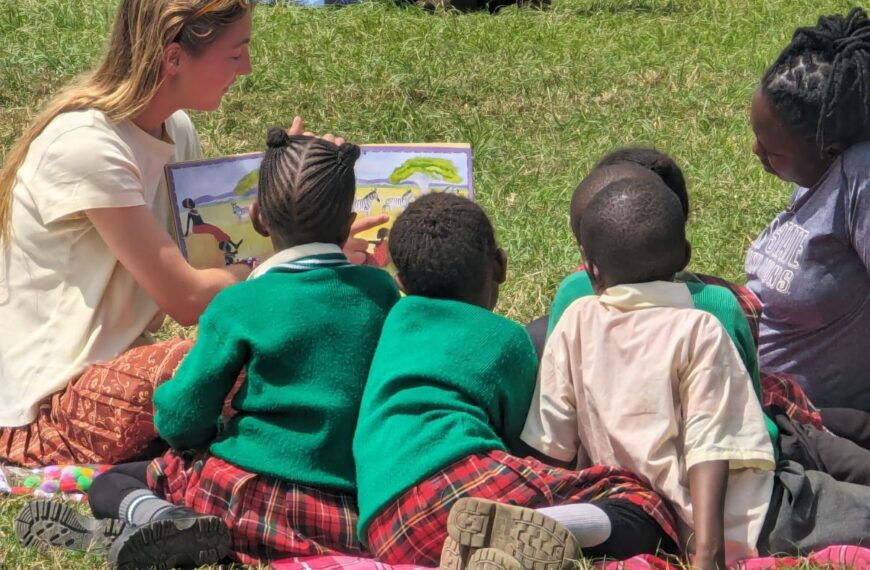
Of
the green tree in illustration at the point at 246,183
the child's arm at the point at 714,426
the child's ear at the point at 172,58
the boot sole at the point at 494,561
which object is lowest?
the boot sole at the point at 494,561

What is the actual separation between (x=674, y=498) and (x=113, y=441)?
1.63 m

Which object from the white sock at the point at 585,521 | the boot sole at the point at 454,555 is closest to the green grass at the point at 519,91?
the white sock at the point at 585,521

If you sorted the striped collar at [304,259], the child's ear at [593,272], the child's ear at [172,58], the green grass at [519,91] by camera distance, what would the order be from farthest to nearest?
the green grass at [519,91], the child's ear at [172,58], the striped collar at [304,259], the child's ear at [593,272]

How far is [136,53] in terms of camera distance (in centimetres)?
382

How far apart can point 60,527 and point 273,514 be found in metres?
0.57

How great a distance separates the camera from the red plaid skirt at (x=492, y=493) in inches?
119

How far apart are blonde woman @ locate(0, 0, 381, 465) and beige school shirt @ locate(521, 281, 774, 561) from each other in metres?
0.95

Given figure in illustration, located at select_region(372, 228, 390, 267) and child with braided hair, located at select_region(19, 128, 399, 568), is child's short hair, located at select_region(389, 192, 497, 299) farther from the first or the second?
figure in illustration, located at select_region(372, 228, 390, 267)

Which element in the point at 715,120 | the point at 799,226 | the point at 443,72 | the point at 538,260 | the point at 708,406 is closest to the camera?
the point at 708,406

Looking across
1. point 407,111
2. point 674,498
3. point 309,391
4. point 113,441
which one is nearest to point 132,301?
point 113,441

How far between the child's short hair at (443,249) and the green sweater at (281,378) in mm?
191

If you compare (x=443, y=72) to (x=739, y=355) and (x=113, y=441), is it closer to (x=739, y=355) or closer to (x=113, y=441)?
(x=113, y=441)

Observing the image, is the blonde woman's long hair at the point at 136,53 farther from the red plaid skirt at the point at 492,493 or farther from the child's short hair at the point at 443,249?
the red plaid skirt at the point at 492,493

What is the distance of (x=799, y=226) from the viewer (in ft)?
11.8
